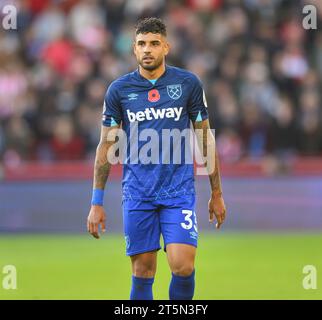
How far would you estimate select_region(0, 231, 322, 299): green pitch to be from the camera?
10.1 meters

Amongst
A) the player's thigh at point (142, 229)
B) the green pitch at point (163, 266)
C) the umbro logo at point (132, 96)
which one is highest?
the umbro logo at point (132, 96)

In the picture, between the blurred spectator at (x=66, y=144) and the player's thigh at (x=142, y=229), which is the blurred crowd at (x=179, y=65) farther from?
the player's thigh at (x=142, y=229)

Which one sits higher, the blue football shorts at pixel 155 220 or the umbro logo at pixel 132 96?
the umbro logo at pixel 132 96

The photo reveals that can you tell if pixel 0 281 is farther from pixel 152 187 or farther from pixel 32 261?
Result: pixel 152 187

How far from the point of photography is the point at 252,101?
16.2 m

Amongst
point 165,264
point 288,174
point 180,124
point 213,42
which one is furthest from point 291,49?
point 180,124

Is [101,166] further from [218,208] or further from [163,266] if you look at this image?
[163,266]

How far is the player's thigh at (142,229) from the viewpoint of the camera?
27.2ft

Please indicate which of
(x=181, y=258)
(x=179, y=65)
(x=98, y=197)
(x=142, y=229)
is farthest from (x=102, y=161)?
(x=179, y=65)

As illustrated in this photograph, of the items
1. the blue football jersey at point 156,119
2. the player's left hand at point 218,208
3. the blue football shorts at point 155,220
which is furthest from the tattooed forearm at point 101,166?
the player's left hand at point 218,208

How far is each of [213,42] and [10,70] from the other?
3388mm

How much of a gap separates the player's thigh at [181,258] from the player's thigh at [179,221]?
1.7 inches

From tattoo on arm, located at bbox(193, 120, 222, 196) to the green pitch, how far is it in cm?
167

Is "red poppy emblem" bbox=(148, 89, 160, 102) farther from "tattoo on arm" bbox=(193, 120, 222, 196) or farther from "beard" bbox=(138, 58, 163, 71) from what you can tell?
"tattoo on arm" bbox=(193, 120, 222, 196)
